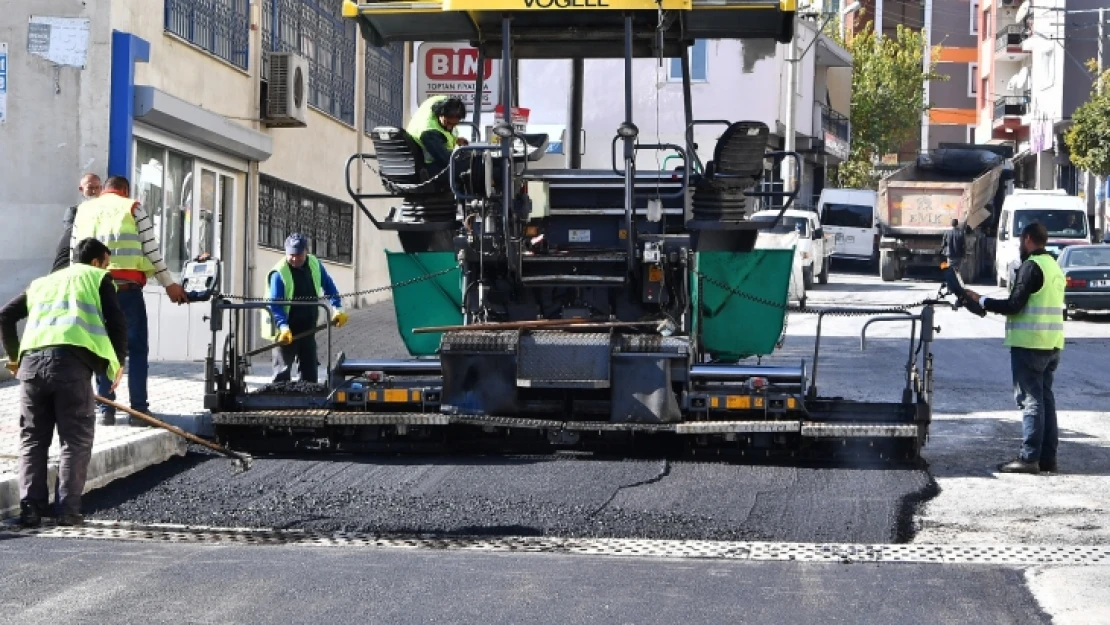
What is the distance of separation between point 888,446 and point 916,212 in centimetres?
3194

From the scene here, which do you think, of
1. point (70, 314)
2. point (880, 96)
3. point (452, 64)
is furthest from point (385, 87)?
point (880, 96)

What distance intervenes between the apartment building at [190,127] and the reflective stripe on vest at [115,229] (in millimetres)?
4163

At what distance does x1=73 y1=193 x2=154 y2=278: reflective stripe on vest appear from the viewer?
1130 cm

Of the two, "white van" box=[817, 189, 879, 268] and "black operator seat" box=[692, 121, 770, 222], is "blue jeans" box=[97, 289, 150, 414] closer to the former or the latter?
"black operator seat" box=[692, 121, 770, 222]

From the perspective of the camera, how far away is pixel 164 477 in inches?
395

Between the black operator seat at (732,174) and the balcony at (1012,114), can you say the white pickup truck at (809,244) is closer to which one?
the black operator seat at (732,174)

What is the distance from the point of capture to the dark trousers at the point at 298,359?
42.9 feet

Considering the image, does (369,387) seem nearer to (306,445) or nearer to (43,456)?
(306,445)

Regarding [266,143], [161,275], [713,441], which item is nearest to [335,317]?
[161,275]

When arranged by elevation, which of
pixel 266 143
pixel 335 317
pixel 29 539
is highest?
pixel 266 143

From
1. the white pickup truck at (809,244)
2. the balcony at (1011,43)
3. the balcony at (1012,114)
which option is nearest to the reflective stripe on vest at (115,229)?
the white pickup truck at (809,244)

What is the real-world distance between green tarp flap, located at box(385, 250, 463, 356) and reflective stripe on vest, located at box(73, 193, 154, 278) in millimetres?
1657

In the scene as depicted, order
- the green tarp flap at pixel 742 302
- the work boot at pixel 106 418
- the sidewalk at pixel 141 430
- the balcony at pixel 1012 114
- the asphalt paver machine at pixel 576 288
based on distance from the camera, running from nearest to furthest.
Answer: the sidewalk at pixel 141 430
the asphalt paver machine at pixel 576 288
the work boot at pixel 106 418
the green tarp flap at pixel 742 302
the balcony at pixel 1012 114

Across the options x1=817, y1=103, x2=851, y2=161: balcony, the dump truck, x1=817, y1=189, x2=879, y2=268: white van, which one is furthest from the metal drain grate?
x1=817, y1=103, x2=851, y2=161: balcony
